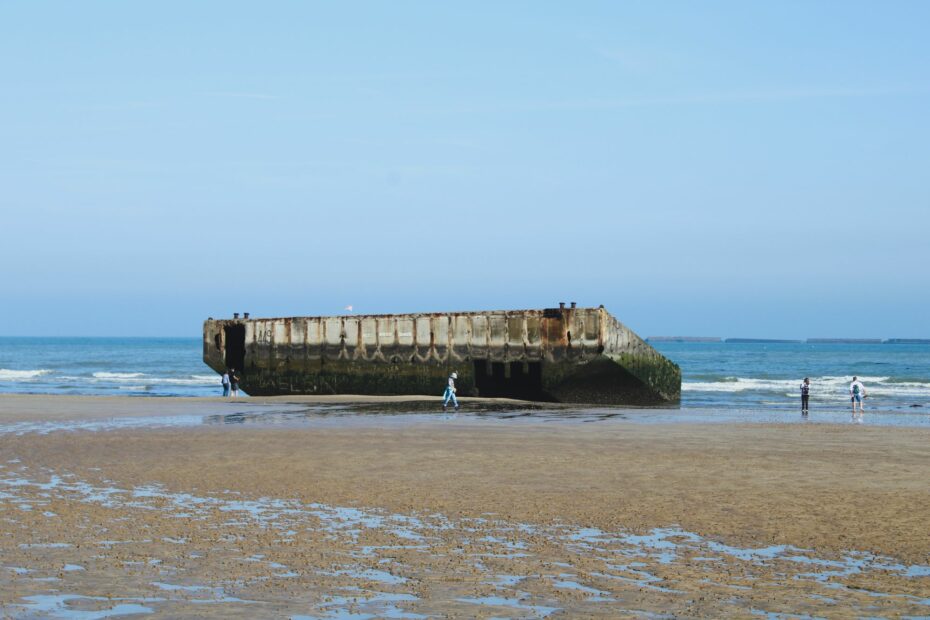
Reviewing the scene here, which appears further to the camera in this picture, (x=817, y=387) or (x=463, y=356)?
(x=817, y=387)

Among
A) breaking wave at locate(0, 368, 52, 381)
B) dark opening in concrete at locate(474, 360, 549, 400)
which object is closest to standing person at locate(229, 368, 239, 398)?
dark opening in concrete at locate(474, 360, 549, 400)

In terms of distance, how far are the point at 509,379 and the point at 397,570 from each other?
1097 inches

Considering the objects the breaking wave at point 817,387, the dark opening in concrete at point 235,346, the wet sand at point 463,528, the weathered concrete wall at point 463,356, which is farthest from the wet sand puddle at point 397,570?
the breaking wave at point 817,387

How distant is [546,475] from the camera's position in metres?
15.5

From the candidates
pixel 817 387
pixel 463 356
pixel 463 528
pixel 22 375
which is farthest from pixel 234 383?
pixel 22 375

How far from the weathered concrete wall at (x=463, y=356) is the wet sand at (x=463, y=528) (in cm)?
1410

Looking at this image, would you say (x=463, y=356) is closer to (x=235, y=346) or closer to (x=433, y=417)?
(x=433, y=417)

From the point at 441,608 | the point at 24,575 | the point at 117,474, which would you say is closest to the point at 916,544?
the point at 441,608

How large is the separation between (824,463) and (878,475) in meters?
1.69

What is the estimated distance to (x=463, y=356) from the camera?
3681cm

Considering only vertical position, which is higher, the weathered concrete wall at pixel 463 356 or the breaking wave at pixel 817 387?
the weathered concrete wall at pixel 463 356

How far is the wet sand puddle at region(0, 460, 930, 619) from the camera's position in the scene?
740cm

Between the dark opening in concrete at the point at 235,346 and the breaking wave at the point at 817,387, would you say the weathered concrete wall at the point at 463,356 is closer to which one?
the dark opening in concrete at the point at 235,346

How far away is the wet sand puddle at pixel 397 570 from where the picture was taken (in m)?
7.40
